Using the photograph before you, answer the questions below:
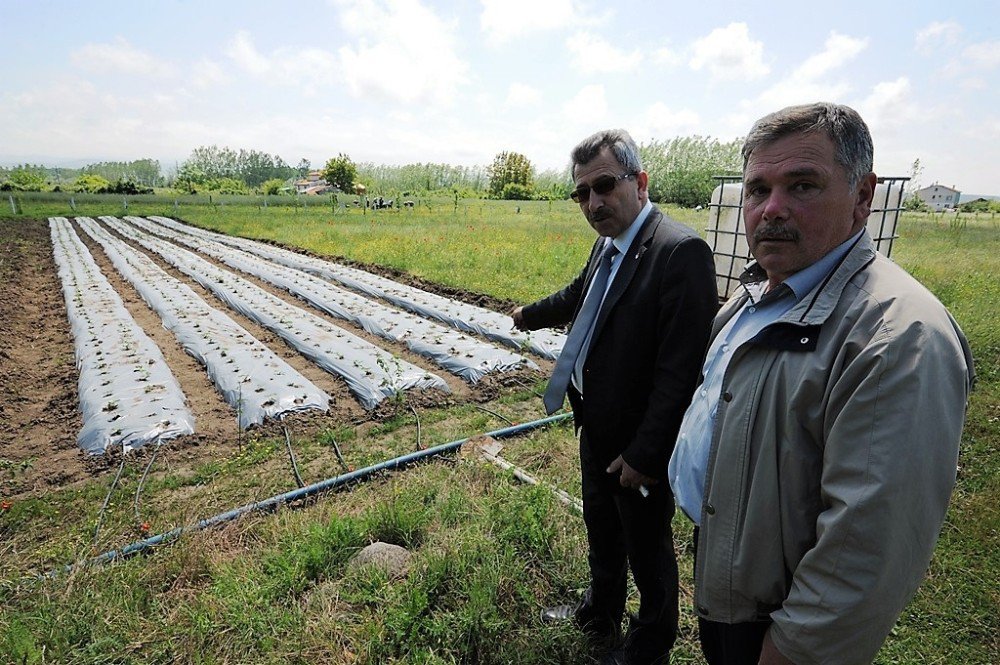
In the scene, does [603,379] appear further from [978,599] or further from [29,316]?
[29,316]

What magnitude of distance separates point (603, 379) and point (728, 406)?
703mm

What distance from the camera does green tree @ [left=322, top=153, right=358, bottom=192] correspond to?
4469 cm

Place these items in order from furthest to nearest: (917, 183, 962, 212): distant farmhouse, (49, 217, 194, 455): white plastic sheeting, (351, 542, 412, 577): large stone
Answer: (917, 183, 962, 212): distant farmhouse → (49, 217, 194, 455): white plastic sheeting → (351, 542, 412, 577): large stone

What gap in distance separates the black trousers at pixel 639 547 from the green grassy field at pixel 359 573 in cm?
34

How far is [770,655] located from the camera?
→ 117cm

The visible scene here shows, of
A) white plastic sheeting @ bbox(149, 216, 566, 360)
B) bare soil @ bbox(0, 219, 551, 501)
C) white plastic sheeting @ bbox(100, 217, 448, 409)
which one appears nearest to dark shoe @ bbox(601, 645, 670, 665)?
bare soil @ bbox(0, 219, 551, 501)

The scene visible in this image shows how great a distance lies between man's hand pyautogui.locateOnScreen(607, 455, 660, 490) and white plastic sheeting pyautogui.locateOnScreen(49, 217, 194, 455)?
3998 mm

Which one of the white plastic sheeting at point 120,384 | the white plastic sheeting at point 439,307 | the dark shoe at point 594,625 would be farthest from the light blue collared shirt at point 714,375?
the white plastic sheeting at point 439,307

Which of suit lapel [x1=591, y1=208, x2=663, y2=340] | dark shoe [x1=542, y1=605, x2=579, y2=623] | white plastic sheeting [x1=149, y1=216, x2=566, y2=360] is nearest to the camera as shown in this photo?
suit lapel [x1=591, y1=208, x2=663, y2=340]

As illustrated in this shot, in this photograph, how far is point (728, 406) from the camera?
1.22 m

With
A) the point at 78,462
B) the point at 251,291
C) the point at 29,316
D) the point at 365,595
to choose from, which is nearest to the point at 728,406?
the point at 365,595

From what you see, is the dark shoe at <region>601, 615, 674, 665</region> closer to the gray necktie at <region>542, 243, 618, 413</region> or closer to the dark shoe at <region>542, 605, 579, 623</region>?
the dark shoe at <region>542, 605, 579, 623</region>

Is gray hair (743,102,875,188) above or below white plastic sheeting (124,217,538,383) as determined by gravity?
above

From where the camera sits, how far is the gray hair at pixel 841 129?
1.09 m
